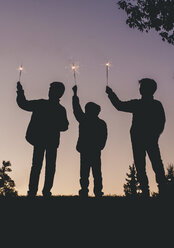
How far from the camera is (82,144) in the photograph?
8047 millimetres

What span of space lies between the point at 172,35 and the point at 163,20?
0.90 m

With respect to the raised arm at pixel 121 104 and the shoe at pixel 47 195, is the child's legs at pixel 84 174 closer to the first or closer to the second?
the shoe at pixel 47 195

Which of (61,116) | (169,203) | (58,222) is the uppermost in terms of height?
(61,116)

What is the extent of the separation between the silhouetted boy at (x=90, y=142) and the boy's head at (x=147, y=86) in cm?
143

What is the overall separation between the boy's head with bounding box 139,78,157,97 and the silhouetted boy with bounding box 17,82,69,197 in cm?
192

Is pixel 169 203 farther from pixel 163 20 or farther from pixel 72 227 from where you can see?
pixel 163 20

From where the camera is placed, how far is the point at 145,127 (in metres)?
7.38

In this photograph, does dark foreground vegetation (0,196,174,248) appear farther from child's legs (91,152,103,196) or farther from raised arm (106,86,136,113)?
raised arm (106,86,136,113)

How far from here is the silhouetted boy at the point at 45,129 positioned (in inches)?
287

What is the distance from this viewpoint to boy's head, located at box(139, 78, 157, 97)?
7486mm

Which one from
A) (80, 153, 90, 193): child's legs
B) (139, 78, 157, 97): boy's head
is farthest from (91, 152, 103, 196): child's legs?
(139, 78, 157, 97): boy's head

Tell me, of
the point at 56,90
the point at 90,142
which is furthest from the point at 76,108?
the point at 90,142

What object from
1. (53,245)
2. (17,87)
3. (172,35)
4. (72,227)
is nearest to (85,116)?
(17,87)

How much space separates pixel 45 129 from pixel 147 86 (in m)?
2.64
